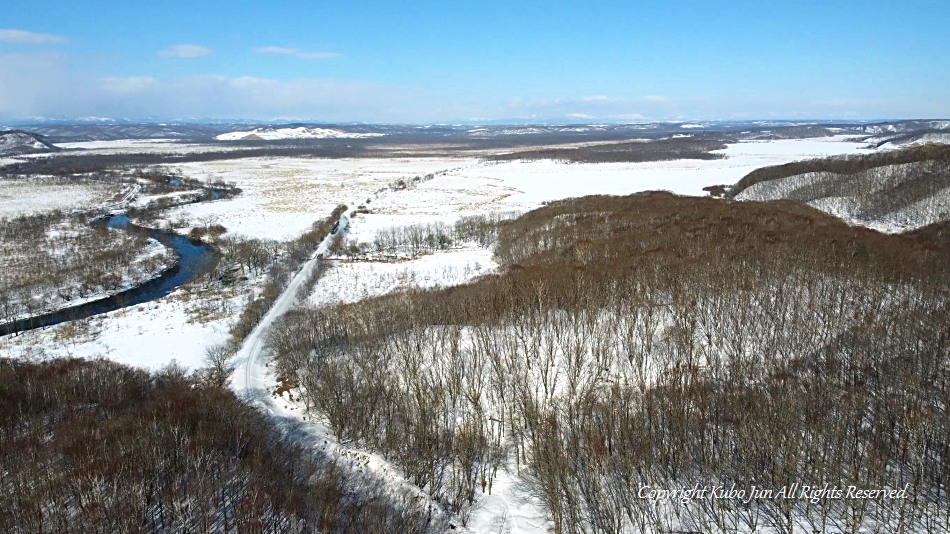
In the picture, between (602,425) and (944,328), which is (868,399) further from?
(602,425)

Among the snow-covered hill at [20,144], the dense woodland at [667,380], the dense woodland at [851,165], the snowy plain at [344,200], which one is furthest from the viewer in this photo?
the snow-covered hill at [20,144]

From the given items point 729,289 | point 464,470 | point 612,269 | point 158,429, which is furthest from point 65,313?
point 729,289

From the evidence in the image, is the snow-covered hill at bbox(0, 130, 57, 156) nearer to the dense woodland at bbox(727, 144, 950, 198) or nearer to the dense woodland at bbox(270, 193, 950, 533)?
the dense woodland at bbox(270, 193, 950, 533)

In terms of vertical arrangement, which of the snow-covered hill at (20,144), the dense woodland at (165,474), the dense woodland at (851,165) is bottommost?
the dense woodland at (165,474)

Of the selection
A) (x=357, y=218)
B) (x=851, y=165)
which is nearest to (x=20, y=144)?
(x=357, y=218)

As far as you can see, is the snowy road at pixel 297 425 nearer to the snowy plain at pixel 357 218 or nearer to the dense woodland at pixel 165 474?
the snowy plain at pixel 357 218

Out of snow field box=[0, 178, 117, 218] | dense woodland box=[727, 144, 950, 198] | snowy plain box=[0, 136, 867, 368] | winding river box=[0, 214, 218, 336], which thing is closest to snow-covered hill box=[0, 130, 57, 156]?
snowy plain box=[0, 136, 867, 368]

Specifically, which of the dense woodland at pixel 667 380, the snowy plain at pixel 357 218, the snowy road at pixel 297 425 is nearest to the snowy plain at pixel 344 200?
the snowy plain at pixel 357 218
